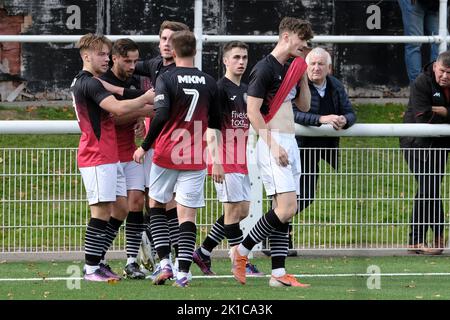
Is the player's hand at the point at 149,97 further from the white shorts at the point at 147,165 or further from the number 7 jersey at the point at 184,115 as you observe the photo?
the white shorts at the point at 147,165

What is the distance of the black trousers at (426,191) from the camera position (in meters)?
14.9

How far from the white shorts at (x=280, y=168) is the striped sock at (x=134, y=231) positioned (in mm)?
1215

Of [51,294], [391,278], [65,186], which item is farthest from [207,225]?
[51,294]

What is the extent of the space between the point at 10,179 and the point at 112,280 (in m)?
2.35

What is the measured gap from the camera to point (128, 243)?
13.2 metres

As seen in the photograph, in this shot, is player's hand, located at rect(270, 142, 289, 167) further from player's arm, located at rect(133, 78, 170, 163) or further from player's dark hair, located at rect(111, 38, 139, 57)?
player's dark hair, located at rect(111, 38, 139, 57)

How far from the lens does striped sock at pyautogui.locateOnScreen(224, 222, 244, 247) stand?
13.4 metres

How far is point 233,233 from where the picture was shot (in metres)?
13.4

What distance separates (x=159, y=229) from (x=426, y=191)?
11.3ft

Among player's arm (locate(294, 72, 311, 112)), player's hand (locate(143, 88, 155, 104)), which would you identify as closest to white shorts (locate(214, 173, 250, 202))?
player's arm (locate(294, 72, 311, 112))

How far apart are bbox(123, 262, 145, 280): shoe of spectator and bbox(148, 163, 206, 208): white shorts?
75cm

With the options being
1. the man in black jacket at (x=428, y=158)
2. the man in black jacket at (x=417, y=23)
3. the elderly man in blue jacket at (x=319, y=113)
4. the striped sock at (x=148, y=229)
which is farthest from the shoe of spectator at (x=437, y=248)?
the man in black jacket at (x=417, y=23)

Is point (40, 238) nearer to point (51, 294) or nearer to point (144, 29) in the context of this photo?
point (51, 294)

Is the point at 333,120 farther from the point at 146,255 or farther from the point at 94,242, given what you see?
the point at 94,242
